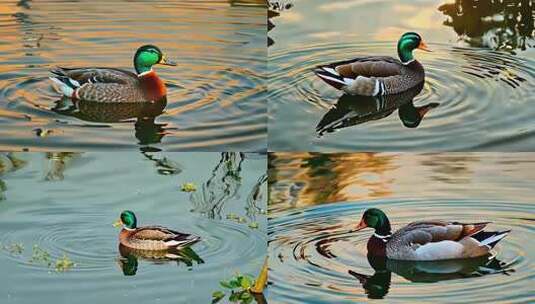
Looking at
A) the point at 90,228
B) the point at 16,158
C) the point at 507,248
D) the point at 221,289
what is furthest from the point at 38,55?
the point at 507,248

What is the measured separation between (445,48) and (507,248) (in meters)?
0.60

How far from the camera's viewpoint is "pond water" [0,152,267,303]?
10.6ft

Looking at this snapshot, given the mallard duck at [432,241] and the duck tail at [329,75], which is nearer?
the mallard duck at [432,241]

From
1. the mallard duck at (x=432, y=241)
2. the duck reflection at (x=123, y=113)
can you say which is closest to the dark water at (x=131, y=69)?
the duck reflection at (x=123, y=113)

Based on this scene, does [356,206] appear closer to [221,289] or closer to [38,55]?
[221,289]

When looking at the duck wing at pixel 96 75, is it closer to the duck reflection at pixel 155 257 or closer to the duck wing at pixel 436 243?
the duck reflection at pixel 155 257

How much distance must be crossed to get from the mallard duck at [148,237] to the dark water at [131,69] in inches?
8.6

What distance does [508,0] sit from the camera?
10.9ft

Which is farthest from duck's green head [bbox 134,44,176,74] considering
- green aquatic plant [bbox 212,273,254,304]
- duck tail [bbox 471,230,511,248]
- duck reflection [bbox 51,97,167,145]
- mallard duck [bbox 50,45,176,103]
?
duck tail [bbox 471,230,511,248]

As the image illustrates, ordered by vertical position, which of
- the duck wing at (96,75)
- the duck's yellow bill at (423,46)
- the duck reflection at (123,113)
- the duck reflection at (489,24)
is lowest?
the duck reflection at (123,113)

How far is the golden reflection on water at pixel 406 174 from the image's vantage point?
3.25 m

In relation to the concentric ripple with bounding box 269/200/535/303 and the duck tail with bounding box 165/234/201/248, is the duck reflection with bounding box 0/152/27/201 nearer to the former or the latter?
the duck tail with bounding box 165/234/201/248

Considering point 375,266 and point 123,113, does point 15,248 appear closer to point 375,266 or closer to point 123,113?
point 123,113

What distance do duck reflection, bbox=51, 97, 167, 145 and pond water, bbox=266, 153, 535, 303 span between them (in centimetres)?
35
